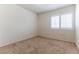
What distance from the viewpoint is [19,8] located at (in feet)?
4.33

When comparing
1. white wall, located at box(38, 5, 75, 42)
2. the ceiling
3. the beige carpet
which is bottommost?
the beige carpet

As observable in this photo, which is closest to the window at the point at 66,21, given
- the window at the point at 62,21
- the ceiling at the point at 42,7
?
the window at the point at 62,21

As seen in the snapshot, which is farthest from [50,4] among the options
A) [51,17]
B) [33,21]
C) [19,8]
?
[19,8]

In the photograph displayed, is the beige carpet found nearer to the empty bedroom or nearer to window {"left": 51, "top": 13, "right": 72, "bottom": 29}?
the empty bedroom

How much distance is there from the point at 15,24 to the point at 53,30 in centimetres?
59

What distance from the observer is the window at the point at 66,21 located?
1.29 m

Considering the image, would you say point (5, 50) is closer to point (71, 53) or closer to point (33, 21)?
point (33, 21)

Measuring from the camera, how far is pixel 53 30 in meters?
1.38

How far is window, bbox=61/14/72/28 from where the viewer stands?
129 centimetres

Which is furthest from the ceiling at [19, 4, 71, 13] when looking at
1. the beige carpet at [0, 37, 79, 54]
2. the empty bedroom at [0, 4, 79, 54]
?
the beige carpet at [0, 37, 79, 54]

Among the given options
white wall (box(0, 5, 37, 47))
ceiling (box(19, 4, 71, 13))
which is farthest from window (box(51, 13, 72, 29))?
white wall (box(0, 5, 37, 47))

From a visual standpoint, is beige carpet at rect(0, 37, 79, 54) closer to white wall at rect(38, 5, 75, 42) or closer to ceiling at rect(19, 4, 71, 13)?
white wall at rect(38, 5, 75, 42)

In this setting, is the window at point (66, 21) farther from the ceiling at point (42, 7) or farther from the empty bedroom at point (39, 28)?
the ceiling at point (42, 7)

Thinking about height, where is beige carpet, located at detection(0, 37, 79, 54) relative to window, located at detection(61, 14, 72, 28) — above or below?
below
